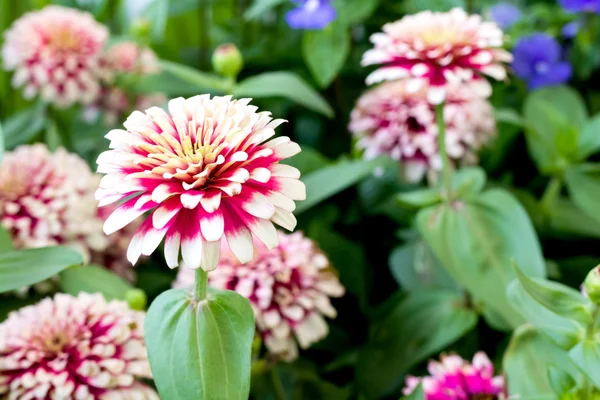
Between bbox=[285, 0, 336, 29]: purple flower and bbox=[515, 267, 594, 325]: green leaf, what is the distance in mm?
379

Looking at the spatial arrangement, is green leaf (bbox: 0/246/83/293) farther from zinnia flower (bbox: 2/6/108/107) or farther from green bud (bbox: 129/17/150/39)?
green bud (bbox: 129/17/150/39)

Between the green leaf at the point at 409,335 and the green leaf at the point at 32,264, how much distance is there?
0.90ft

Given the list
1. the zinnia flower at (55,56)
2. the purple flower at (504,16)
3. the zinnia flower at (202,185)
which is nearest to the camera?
the zinnia flower at (202,185)

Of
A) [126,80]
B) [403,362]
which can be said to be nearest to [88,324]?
[403,362]

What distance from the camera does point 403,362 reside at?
56cm

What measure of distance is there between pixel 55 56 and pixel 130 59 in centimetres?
10

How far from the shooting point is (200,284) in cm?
34

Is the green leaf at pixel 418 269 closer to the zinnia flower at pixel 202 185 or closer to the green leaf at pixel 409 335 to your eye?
the green leaf at pixel 409 335

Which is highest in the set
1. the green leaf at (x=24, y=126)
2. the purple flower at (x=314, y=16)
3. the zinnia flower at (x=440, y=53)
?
the zinnia flower at (x=440, y=53)

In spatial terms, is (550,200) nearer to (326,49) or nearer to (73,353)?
(326,49)

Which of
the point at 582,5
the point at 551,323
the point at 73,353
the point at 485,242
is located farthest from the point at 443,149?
the point at 582,5

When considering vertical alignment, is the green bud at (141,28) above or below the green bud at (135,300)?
above

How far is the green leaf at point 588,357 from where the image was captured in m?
0.35

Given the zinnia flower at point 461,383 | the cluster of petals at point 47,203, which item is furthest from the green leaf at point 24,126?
the zinnia flower at point 461,383
